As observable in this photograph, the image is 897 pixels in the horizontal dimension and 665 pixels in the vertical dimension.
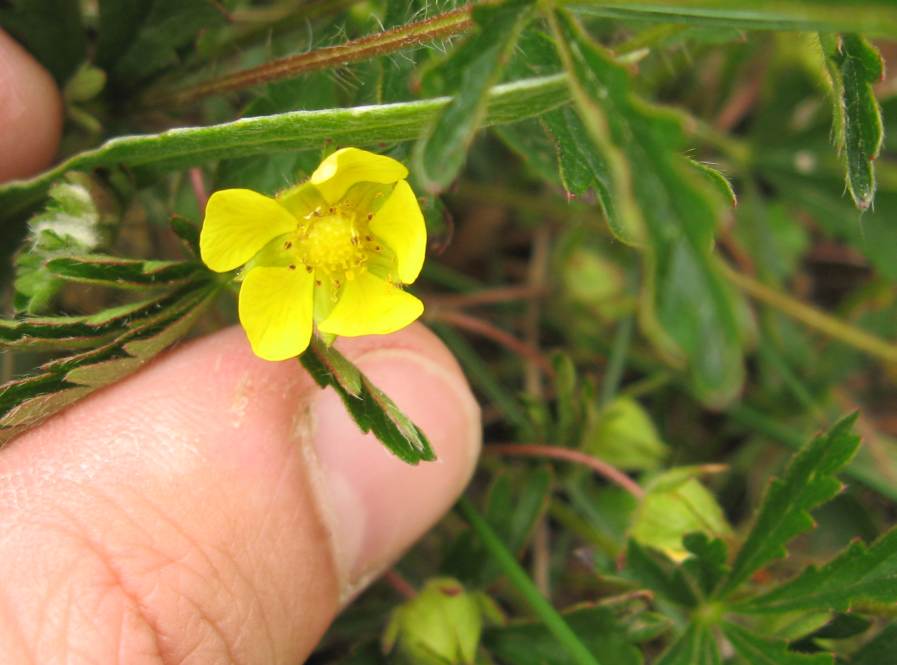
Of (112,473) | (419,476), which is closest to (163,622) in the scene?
(112,473)

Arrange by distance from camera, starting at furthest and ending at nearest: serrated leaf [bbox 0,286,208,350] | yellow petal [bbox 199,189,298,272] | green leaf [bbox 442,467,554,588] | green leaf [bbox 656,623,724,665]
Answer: green leaf [bbox 442,467,554,588] < green leaf [bbox 656,623,724,665] < serrated leaf [bbox 0,286,208,350] < yellow petal [bbox 199,189,298,272]

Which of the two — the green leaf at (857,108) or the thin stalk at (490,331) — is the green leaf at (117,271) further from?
the green leaf at (857,108)

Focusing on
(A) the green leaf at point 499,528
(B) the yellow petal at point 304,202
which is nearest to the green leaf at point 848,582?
(A) the green leaf at point 499,528

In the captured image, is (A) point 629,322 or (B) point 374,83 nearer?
(B) point 374,83

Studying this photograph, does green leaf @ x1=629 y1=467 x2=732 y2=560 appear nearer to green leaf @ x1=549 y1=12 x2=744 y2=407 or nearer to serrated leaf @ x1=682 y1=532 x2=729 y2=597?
serrated leaf @ x1=682 y1=532 x2=729 y2=597

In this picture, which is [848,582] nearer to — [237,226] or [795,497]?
[795,497]

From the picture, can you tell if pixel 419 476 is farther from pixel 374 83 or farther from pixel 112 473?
pixel 374 83

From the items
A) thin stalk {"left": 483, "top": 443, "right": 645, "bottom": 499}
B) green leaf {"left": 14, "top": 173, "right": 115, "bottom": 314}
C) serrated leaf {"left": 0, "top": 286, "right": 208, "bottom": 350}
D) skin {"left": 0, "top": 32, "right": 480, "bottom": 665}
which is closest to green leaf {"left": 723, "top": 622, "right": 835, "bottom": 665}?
thin stalk {"left": 483, "top": 443, "right": 645, "bottom": 499}
